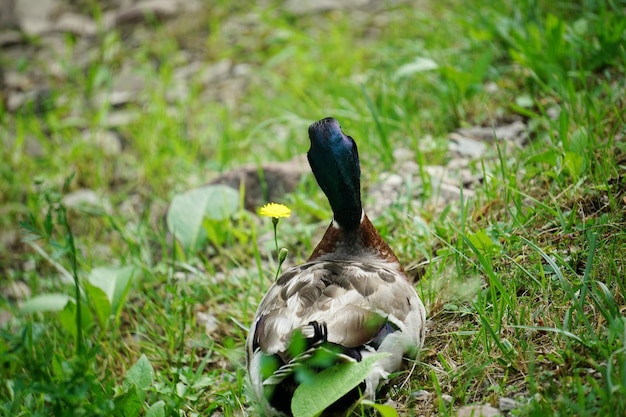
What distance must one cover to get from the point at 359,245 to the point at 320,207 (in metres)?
1.16

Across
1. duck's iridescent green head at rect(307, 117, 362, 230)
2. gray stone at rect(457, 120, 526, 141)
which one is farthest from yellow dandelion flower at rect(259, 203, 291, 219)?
gray stone at rect(457, 120, 526, 141)

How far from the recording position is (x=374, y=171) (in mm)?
4410

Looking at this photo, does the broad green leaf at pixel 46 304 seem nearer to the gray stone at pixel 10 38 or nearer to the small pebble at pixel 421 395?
the small pebble at pixel 421 395

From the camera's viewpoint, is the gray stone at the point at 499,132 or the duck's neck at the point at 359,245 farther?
the gray stone at the point at 499,132

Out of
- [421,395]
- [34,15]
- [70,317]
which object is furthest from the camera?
[34,15]

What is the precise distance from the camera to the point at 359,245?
3033 millimetres

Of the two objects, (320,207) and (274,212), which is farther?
(320,207)

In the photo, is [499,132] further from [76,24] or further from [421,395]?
[76,24]

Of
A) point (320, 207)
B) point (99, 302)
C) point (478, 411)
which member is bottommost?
point (99, 302)

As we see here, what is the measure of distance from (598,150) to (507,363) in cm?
144

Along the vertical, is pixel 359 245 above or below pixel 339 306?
below

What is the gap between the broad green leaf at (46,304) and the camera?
3764mm

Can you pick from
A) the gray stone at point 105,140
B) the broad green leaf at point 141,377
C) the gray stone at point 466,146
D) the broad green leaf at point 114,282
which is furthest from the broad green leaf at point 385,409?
the gray stone at point 105,140

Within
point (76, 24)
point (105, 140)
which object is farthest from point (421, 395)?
point (76, 24)
